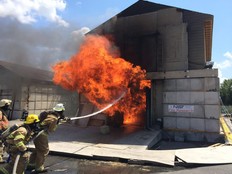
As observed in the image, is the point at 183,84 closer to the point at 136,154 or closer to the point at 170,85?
the point at 170,85

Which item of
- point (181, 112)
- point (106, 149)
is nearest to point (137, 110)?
point (181, 112)

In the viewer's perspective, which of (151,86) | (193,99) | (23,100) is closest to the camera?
(193,99)

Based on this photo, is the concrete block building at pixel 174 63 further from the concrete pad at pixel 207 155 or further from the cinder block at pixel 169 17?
the concrete pad at pixel 207 155

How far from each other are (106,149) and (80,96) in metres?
6.08

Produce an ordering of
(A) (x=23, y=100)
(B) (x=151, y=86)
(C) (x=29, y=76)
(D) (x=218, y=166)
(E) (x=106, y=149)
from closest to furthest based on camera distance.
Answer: (D) (x=218, y=166) → (E) (x=106, y=149) → (B) (x=151, y=86) → (C) (x=29, y=76) → (A) (x=23, y=100)

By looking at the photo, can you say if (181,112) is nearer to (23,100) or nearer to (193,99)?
(193,99)

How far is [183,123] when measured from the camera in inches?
461

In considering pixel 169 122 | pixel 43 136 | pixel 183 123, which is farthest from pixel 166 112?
pixel 43 136

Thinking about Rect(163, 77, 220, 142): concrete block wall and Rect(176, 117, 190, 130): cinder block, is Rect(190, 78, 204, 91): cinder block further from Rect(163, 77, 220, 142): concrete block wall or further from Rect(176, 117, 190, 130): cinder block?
Rect(176, 117, 190, 130): cinder block

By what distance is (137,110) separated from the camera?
1327cm

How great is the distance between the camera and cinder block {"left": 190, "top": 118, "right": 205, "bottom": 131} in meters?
11.3

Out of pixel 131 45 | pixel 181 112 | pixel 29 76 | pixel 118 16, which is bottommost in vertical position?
pixel 181 112

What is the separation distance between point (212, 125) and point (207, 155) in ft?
10.5

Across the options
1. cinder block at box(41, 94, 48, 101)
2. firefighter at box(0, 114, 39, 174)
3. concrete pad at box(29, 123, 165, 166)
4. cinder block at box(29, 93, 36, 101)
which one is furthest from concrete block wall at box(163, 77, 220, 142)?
cinder block at box(41, 94, 48, 101)
